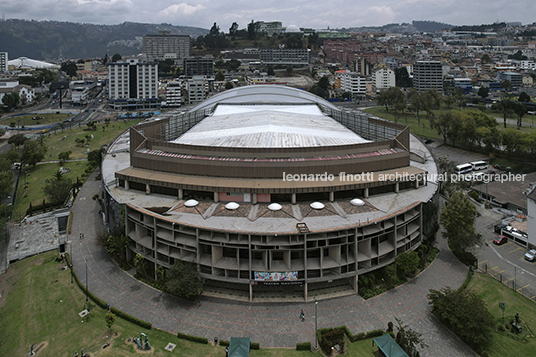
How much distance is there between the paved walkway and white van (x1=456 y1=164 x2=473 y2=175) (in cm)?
3632

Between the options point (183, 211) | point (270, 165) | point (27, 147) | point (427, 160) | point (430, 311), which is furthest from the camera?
A: point (27, 147)

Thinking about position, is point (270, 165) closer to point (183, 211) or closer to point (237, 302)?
point (183, 211)

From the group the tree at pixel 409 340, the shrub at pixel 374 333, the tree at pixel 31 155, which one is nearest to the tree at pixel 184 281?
the shrub at pixel 374 333

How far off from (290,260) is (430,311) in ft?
41.5

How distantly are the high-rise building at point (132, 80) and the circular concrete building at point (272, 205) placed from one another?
100 m

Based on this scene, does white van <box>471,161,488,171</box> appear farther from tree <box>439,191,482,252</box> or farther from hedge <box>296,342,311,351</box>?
hedge <box>296,342,311,351</box>

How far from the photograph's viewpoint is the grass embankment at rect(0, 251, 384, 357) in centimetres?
2419

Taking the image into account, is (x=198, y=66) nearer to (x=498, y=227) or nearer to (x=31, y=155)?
(x=31, y=155)

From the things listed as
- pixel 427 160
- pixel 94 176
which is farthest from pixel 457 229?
pixel 94 176

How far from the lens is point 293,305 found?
28.8 m

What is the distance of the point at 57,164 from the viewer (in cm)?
7456

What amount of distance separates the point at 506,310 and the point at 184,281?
2836 cm

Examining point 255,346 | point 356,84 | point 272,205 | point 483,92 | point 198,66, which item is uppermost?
point 198,66

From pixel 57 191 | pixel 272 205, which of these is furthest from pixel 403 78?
pixel 57 191
